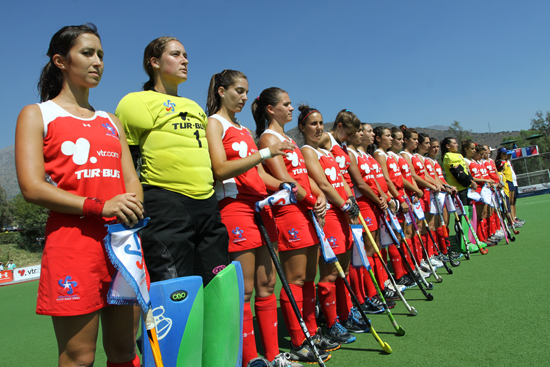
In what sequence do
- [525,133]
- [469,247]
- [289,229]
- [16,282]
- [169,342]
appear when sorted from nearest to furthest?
[169,342] → [289,229] → [469,247] → [16,282] → [525,133]

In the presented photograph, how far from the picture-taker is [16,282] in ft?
49.4

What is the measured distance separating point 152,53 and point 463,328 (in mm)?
3065

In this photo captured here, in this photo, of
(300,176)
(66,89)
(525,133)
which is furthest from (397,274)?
(525,133)

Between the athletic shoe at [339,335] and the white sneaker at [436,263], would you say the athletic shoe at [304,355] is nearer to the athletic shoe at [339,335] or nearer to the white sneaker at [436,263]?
the athletic shoe at [339,335]

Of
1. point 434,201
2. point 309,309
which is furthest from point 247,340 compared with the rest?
point 434,201

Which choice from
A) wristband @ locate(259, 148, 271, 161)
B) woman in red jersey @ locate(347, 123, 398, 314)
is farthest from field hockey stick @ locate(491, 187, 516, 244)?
wristband @ locate(259, 148, 271, 161)

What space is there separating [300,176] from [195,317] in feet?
5.61

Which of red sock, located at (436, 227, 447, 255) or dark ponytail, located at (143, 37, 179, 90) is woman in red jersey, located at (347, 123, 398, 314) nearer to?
red sock, located at (436, 227, 447, 255)

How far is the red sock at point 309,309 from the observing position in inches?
124

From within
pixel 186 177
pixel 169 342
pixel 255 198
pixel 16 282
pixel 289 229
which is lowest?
pixel 16 282

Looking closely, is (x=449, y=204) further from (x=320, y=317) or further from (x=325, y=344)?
(x=325, y=344)

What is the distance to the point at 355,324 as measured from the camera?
3623 millimetres

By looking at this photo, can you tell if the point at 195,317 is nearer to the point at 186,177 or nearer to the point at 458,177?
the point at 186,177

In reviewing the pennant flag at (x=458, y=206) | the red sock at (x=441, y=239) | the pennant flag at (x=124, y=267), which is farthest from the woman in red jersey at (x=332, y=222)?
the pennant flag at (x=458, y=206)
